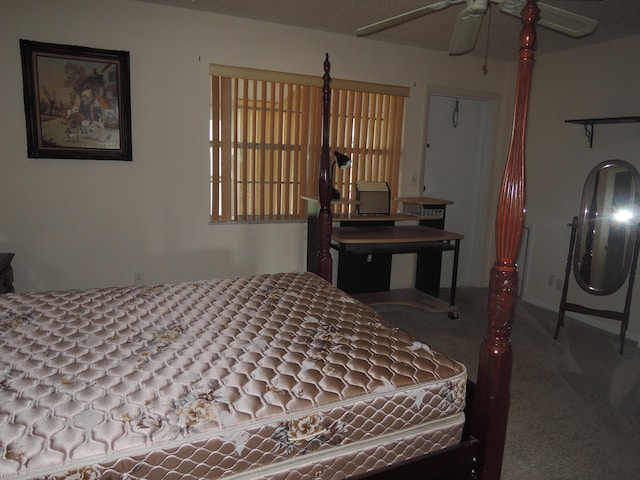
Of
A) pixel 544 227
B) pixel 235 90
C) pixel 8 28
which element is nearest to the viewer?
pixel 8 28

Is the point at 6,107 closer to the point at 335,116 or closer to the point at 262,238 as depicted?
the point at 262,238

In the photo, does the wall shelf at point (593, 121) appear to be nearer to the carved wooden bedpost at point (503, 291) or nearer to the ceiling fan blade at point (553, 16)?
the ceiling fan blade at point (553, 16)

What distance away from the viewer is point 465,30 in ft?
7.91

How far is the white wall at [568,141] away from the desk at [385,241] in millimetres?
1109

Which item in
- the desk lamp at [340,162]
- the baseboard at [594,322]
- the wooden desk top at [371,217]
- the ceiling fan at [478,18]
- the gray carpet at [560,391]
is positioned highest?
the ceiling fan at [478,18]

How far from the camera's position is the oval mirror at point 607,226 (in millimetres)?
3455

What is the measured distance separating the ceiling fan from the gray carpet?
6.56 ft

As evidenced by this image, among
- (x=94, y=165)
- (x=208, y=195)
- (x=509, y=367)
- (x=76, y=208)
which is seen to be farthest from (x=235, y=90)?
(x=509, y=367)

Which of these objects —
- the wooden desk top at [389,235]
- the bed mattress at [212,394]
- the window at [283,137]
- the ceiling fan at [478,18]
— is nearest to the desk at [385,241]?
the wooden desk top at [389,235]

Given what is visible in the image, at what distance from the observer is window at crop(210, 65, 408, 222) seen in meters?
3.58

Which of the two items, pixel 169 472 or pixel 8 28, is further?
pixel 8 28

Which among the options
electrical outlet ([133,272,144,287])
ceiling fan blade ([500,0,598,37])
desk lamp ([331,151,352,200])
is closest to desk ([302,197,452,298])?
desk lamp ([331,151,352,200])

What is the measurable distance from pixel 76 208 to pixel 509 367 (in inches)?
122

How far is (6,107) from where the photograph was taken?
3.00 m
